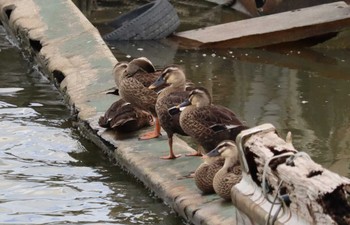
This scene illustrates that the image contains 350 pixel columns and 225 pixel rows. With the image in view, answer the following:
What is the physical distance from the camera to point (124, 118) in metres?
8.28

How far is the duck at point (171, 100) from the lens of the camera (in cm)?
750

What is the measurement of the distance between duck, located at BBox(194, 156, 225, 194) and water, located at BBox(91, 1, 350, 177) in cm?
151

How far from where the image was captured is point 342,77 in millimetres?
11258

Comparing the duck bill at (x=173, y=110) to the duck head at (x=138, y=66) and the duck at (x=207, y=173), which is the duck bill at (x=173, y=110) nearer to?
the duck at (x=207, y=173)

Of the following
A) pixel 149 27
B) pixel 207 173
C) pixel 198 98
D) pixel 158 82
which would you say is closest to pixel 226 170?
pixel 207 173

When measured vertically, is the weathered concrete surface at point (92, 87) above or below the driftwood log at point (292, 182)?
below

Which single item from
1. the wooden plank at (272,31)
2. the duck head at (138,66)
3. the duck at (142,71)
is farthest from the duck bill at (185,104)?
the wooden plank at (272,31)

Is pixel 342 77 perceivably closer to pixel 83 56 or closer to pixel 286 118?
pixel 286 118

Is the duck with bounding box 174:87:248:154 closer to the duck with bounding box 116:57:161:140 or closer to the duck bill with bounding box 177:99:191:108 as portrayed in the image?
the duck bill with bounding box 177:99:191:108

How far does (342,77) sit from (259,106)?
1752mm

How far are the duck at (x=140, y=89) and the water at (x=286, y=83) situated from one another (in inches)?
50.1

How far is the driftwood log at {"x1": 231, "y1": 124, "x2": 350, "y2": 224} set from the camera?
467 centimetres

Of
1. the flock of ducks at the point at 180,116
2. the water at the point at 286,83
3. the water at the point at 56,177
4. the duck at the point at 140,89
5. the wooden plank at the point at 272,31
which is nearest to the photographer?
the flock of ducks at the point at 180,116

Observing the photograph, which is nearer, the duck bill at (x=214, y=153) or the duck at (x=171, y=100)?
the duck bill at (x=214, y=153)
